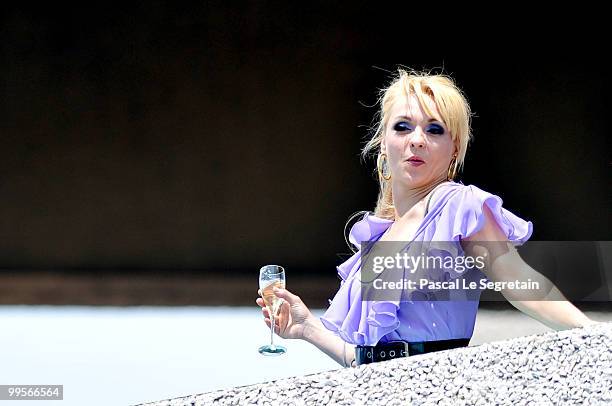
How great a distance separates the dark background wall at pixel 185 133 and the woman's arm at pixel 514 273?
373cm

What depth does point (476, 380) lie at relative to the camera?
172cm

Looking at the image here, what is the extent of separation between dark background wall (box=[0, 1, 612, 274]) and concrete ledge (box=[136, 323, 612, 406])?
12.2ft

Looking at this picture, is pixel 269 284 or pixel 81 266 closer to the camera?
pixel 269 284

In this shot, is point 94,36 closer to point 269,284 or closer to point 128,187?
point 128,187

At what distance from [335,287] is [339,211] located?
671 mm

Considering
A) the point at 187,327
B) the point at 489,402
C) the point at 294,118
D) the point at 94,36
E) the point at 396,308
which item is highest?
the point at 94,36

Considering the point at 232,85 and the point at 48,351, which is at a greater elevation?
the point at 232,85

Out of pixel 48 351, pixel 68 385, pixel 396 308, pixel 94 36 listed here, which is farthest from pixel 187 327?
pixel 94 36

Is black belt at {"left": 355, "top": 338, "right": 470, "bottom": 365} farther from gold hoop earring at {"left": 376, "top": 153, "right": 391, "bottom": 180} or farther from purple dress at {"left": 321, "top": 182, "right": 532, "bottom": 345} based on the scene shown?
gold hoop earring at {"left": 376, "top": 153, "right": 391, "bottom": 180}

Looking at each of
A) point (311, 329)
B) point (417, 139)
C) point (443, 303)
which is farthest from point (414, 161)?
point (311, 329)

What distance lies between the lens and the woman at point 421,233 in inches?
67.9

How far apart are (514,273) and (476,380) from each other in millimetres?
217

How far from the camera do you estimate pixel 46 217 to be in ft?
19.1

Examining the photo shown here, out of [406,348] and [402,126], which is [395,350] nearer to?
[406,348]
